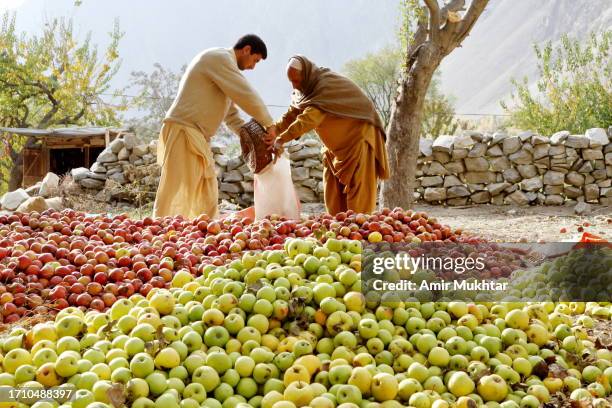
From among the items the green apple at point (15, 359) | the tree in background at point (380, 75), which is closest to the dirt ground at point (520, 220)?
the green apple at point (15, 359)

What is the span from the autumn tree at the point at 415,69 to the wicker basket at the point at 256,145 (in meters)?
2.85

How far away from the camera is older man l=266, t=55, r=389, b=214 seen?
5.36 m

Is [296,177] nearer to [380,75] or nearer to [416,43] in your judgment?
[416,43]

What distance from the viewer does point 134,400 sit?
1779 mm

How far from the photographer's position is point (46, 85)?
20.3 metres

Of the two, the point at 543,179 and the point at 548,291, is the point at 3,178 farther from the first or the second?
the point at 548,291

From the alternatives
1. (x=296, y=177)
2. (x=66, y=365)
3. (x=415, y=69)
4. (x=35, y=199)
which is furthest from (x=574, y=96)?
(x=66, y=365)

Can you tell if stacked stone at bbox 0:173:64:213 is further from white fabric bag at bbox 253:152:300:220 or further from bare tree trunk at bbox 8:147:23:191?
bare tree trunk at bbox 8:147:23:191

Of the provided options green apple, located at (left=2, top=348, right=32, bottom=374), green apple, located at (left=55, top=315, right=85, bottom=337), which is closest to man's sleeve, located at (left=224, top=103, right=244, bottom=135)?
green apple, located at (left=55, top=315, right=85, bottom=337)

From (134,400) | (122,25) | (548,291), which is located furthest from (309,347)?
(122,25)

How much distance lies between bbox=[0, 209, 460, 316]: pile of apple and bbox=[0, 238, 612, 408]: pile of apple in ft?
1.93

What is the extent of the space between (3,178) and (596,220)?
1995 centimetres

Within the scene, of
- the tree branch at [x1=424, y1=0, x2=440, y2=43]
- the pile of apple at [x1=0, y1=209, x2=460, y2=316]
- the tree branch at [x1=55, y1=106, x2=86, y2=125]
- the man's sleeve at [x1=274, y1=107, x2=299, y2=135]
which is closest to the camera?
the pile of apple at [x1=0, y1=209, x2=460, y2=316]

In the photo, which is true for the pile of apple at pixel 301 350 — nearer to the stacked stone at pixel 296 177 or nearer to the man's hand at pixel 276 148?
the man's hand at pixel 276 148
